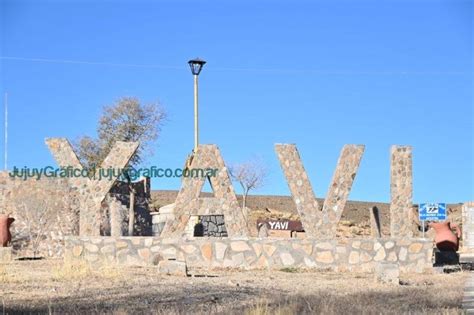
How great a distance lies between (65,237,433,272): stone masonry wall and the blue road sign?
13.7m

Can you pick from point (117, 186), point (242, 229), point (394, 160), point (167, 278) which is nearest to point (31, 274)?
point (167, 278)

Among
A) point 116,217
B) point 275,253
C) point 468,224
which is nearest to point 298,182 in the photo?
point 275,253

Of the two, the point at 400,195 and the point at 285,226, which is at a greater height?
the point at 400,195

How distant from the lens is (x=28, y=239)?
947 inches

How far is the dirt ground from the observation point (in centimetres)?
956

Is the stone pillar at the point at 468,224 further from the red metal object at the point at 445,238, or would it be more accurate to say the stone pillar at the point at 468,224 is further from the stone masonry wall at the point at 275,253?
the stone masonry wall at the point at 275,253

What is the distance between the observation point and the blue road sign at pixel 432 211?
3072cm

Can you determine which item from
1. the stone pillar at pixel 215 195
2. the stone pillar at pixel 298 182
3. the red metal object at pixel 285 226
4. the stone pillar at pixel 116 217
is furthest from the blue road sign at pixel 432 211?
the stone pillar at pixel 215 195

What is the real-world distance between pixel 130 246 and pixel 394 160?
21.0ft

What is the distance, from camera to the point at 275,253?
17469mm

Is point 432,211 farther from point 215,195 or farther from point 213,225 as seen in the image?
point 215,195

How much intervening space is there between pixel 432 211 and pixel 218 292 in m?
21.0

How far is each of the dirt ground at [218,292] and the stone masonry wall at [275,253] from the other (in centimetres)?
97

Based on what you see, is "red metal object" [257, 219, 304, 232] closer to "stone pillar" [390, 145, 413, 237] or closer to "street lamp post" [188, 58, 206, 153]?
"street lamp post" [188, 58, 206, 153]
